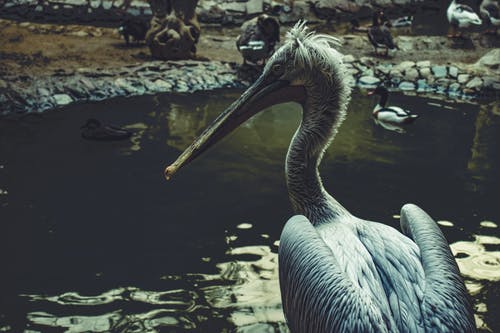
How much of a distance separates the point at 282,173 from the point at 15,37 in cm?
726

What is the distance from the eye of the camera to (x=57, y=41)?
1030 cm

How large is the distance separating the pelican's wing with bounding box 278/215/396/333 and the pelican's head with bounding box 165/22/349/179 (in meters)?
0.65

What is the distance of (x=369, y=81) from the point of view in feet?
30.5

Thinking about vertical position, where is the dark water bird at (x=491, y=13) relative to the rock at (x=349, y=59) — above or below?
above

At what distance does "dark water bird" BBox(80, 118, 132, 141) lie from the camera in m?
5.89

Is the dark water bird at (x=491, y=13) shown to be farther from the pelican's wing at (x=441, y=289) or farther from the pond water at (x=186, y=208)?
the pelican's wing at (x=441, y=289)

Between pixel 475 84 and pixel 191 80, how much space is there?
470cm

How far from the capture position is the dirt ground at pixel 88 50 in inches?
340

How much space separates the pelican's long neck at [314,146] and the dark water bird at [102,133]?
3626 mm

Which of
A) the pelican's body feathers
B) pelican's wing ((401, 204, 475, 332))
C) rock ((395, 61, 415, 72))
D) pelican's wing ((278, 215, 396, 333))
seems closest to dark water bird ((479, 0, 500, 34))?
the pelican's body feathers

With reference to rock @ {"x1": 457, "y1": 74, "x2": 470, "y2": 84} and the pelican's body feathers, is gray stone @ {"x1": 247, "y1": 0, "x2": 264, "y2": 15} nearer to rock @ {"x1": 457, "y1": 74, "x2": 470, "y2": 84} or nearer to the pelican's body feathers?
the pelican's body feathers

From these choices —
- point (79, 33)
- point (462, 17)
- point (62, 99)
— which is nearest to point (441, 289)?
point (62, 99)

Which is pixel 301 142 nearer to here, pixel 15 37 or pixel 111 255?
pixel 111 255

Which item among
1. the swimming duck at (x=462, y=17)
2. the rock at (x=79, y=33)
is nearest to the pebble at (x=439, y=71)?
the swimming duck at (x=462, y=17)
